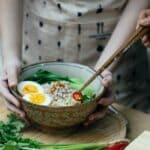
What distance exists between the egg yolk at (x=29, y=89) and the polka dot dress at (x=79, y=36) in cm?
30

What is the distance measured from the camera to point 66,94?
1253 mm

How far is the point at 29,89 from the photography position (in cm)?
128

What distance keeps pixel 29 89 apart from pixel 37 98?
0.06 meters

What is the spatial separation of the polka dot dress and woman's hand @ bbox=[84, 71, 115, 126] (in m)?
0.26

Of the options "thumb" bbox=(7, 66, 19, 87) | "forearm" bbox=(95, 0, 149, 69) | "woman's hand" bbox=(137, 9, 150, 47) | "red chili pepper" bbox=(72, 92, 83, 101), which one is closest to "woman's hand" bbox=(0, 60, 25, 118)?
"thumb" bbox=(7, 66, 19, 87)

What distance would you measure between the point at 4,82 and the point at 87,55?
35 cm

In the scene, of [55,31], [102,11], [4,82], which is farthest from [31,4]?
[4,82]

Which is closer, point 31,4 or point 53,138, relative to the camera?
point 53,138

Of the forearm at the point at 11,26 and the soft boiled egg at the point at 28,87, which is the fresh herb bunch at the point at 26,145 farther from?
the forearm at the point at 11,26

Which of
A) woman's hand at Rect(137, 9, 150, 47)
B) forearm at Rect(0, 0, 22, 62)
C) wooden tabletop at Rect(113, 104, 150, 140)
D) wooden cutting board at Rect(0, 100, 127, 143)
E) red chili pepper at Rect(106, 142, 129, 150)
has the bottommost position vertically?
wooden cutting board at Rect(0, 100, 127, 143)

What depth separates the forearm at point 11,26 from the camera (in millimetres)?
1455

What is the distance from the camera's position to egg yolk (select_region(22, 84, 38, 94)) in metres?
1.27

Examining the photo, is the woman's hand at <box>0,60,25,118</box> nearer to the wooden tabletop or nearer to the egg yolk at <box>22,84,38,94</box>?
the egg yolk at <box>22,84,38,94</box>

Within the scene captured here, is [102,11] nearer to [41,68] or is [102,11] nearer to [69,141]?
[41,68]
